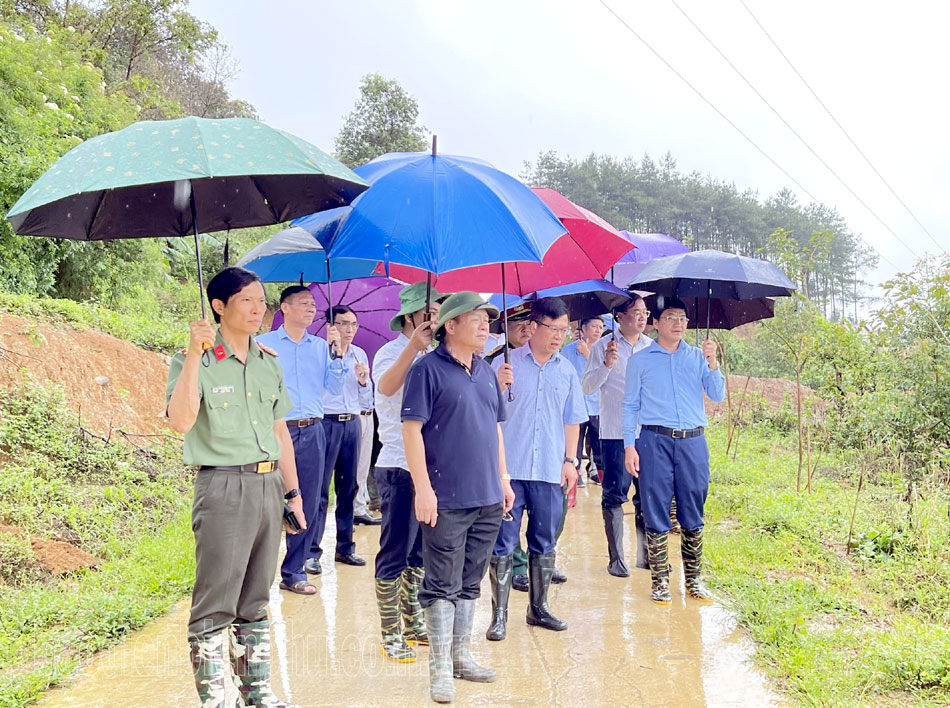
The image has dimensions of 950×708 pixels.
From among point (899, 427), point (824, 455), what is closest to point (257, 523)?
point (899, 427)

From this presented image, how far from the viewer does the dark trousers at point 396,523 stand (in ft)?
13.1

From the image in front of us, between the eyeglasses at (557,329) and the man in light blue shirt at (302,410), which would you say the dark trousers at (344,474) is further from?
the eyeglasses at (557,329)

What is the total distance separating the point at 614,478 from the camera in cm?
596

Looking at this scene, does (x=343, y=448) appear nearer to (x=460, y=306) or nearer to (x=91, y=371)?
(x=460, y=306)

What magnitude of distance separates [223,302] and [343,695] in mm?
1859

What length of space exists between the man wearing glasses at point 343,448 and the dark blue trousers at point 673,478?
2.07 metres

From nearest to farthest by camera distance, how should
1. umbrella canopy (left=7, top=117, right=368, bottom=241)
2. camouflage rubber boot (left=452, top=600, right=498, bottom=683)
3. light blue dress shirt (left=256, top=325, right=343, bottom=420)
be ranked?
1. umbrella canopy (left=7, top=117, right=368, bottom=241)
2. camouflage rubber boot (left=452, top=600, right=498, bottom=683)
3. light blue dress shirt (left=256, top=325, right=343, bottom=420)

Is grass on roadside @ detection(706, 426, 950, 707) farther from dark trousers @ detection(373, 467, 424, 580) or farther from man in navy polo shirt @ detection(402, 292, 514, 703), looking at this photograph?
dark trousers @ detection(373, 467, 424, 580)

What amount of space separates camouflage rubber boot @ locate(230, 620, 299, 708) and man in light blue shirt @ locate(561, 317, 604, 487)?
9.72ft

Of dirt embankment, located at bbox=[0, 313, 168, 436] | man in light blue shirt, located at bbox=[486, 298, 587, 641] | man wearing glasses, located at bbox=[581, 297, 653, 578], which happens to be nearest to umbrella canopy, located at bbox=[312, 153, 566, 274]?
man in light blue shirt, located at bbox=[486, 298, 587, 641]

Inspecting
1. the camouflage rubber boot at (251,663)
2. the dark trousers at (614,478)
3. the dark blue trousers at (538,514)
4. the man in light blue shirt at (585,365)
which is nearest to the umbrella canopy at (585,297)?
the man in light blue shirt at (585,365)

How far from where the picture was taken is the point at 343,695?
3.62 m

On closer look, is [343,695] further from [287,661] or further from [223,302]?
[223,302]

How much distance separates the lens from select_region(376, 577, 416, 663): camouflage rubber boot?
4.02 m
